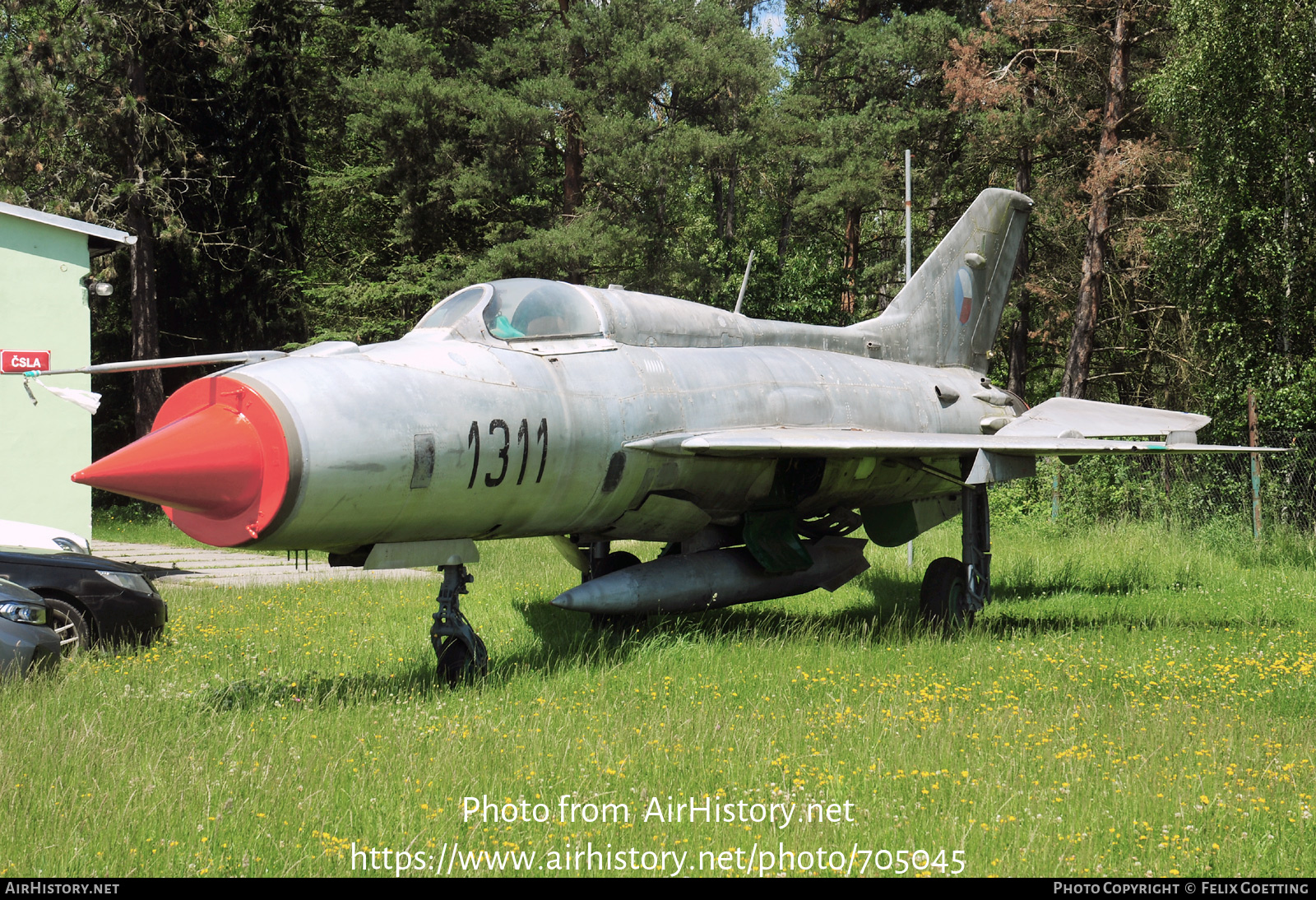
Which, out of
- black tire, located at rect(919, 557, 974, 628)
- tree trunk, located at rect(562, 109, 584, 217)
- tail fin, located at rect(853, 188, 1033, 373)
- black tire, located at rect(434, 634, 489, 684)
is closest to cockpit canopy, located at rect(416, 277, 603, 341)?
black tire, located at rect(434, 634, 489, 684)

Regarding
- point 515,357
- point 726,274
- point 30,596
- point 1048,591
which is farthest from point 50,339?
point 726,274

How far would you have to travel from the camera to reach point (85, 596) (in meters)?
8.97

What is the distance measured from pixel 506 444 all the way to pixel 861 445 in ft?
10.2

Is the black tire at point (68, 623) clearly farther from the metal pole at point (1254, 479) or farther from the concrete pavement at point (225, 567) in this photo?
the metal pole at point (1254, 479)

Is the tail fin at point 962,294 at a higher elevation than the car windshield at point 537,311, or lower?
higher

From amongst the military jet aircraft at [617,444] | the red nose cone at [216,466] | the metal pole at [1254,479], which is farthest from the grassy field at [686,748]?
the metal pole at [1254,479]

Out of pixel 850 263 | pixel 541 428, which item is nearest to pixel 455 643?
pixel 541 428

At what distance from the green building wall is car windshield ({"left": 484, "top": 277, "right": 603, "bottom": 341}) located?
470 inches

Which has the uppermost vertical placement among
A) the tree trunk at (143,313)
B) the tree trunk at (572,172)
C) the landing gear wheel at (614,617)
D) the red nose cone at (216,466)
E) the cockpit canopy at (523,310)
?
the tree trunk at (572,172)

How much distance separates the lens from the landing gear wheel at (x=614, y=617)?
33.2 ft

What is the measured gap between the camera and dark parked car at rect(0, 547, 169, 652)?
8742mm

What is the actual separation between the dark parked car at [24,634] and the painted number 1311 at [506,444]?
131 inches

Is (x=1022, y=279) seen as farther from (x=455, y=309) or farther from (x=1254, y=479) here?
(x=455, y=309)

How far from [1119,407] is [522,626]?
7097mm
